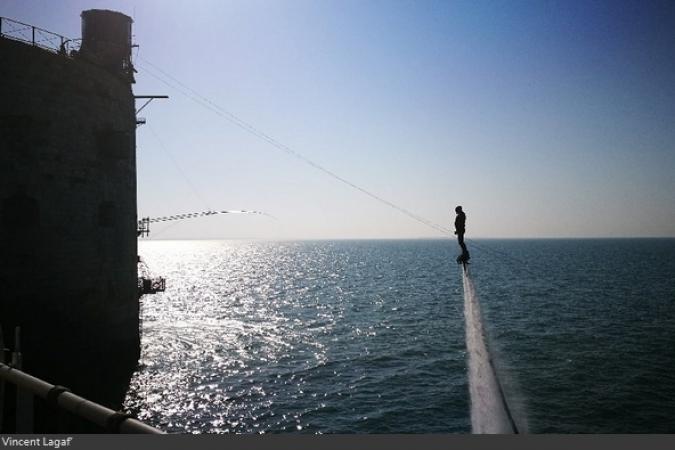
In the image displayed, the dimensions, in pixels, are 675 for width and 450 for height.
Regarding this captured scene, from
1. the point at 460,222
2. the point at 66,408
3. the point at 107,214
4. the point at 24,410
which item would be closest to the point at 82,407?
the point at 66,408

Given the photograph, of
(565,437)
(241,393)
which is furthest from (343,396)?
(565,437)

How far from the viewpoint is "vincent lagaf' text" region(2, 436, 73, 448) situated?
4962 mm

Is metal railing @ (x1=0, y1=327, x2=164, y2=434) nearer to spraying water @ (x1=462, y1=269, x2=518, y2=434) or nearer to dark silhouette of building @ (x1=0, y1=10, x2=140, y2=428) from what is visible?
spraying water @ (x1=462, y1=269, x2=518, y2=434)

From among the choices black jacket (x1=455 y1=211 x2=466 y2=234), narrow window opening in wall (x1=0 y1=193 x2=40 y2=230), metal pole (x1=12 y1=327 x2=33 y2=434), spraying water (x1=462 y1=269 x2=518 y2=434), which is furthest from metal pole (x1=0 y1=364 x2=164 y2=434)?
narrow window opening in wall (x1=0 y1=193 x2=40 y2=230)

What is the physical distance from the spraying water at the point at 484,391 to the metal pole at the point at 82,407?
582 cm

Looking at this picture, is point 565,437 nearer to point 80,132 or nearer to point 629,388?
point 80,132

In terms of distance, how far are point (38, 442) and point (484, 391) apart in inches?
307

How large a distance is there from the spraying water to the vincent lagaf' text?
20.9 feet

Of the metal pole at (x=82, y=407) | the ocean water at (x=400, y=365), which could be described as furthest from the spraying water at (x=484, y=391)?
the metal pole at (x=82, y=407)

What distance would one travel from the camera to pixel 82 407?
13.6 ft

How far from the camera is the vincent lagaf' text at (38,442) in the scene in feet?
16.3

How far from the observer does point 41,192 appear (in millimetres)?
20359

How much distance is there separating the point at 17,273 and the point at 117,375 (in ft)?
30.0

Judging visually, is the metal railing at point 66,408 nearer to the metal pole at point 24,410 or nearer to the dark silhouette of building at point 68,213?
the metal pole at point 24,410
